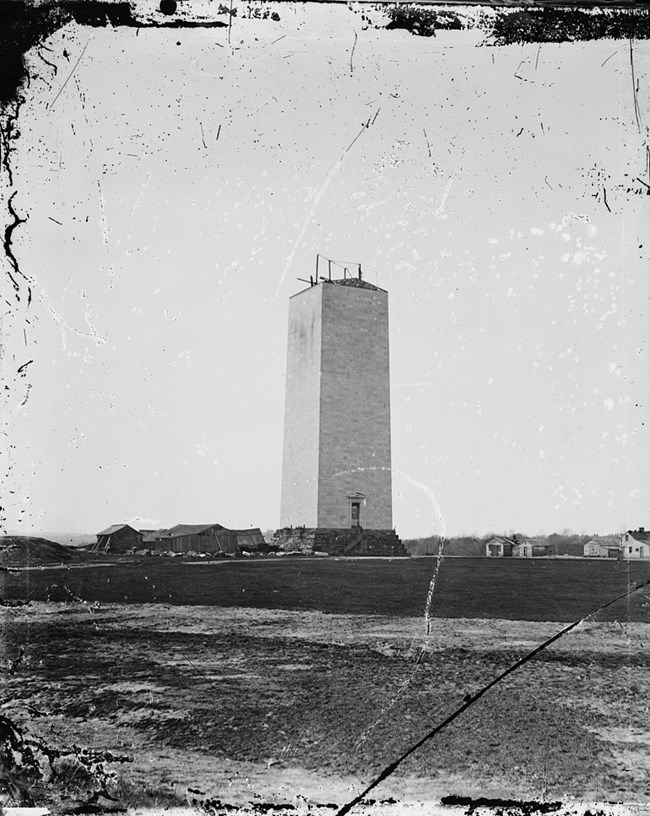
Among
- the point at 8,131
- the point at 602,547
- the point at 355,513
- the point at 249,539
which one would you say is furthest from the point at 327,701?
the point at 8,131

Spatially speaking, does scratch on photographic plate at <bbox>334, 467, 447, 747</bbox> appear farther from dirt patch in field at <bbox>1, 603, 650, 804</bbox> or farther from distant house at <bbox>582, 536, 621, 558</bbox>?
distant house at <bbox>582, 536, 621, 558</bbox>

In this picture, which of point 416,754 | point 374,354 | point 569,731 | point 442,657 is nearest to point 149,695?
point 416,754

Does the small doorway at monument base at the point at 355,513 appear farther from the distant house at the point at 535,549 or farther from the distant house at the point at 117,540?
the distant house at the point at 117,540

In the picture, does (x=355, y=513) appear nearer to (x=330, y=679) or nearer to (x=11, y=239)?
(x=330, y=679)

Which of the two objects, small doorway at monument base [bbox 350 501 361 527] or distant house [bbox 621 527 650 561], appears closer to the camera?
distant house [bbox 621 527 650 561]

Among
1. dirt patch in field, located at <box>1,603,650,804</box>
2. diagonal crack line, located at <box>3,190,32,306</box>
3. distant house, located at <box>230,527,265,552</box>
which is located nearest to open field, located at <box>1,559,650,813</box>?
dirt patch in field, located at <box>1,603,650,804</box>

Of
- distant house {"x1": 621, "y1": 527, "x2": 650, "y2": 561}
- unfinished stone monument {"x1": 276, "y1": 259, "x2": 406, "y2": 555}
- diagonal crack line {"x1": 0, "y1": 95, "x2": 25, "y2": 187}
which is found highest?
diagonal crack line {"x1": 0, "y1": 95, "x2": 25, "y2": 187}

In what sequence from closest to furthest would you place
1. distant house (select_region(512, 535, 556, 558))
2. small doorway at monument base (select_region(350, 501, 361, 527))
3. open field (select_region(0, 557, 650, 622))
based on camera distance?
open field (select_region(0, 557, 650, 622)) < distant house (select_region(512, 535, 556, 558)) < small doorway at monument base (select_region(350, 501, 361, 527))

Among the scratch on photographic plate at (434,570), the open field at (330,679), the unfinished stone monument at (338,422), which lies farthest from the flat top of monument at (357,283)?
the open field at (330,679)
